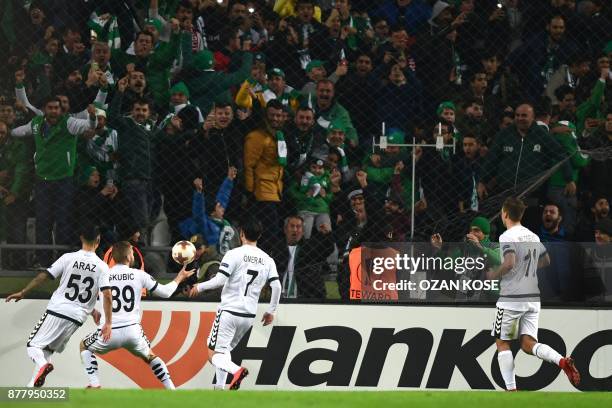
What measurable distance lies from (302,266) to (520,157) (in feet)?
7.69

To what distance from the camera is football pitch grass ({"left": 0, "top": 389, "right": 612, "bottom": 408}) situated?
7.64 meters

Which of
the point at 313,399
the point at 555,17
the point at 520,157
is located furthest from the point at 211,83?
the point at 313,399

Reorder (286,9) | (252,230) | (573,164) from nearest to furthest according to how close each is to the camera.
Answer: (252,230) < (573,164) < (286,9)

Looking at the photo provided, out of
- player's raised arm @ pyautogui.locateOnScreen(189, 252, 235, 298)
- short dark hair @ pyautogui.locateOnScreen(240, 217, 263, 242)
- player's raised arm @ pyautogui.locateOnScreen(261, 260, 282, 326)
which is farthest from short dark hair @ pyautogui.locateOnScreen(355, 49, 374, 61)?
player's raised arm @ pyautogui.locateOnScreen(189, 252, 235, 298)

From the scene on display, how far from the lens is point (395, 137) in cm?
1118

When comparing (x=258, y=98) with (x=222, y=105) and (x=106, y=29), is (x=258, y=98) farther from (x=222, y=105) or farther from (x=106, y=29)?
(x=106, y=29)

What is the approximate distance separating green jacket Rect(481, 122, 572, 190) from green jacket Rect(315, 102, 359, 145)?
1293 mm

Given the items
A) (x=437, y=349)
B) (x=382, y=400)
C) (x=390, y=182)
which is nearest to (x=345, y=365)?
(x=437, y=349)

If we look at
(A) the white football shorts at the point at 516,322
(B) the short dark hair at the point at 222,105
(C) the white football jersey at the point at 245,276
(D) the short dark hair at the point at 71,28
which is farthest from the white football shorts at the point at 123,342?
(D) the short dark hair at the point at 71,28

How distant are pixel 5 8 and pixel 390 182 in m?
4.09

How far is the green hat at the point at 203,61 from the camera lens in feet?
38.0

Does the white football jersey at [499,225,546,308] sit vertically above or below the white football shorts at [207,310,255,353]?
above

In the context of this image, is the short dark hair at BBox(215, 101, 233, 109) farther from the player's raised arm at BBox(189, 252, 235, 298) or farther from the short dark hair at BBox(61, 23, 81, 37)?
the player's raised arm at BBox(189, 252, 235, 298)

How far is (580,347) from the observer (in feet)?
34.1
